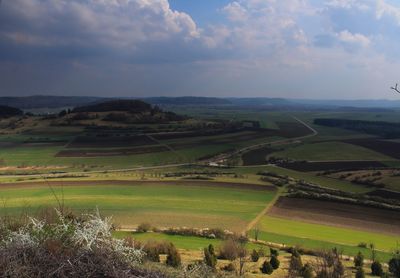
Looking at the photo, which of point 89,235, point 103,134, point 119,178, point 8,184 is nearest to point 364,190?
point 119,178

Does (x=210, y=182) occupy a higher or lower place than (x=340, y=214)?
lower

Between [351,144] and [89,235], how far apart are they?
392 feet

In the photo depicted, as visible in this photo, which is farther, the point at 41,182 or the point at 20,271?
the point at 41,182

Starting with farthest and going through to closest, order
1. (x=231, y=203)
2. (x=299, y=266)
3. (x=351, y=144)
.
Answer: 1. (x=351, y=144)
2. (x=231, y=203)
3. (x=299, y=266)

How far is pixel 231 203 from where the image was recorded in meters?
56.1

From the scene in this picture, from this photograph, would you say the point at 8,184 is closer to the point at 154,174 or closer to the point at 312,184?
the point at 154,174

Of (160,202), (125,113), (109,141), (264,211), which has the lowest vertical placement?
(160,202)

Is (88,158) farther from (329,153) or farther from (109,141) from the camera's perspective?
(329,153)

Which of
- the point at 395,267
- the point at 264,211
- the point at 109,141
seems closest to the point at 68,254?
the point at 395,267

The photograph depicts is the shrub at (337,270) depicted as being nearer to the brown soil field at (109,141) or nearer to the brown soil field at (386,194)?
the brown soil field at (386,194)

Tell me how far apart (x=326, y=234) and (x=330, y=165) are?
48188mm

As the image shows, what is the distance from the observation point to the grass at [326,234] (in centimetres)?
4078

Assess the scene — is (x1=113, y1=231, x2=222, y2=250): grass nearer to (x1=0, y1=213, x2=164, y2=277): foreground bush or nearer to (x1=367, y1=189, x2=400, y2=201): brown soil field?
(x1=0, y1=213, x2=164, y2=277): foreground bush

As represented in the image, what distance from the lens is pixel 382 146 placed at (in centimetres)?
11669
